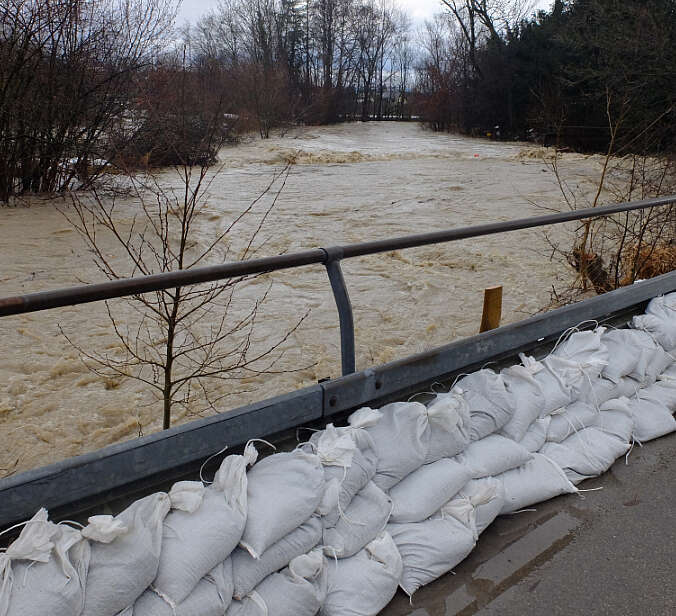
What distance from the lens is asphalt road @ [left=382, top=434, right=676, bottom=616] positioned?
205 cm

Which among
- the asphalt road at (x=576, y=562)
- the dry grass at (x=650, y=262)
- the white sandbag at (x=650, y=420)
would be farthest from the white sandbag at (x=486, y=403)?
the dry grass at (x=650, y=262)

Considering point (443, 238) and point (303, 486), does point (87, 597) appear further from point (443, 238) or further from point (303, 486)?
point (443, 238)

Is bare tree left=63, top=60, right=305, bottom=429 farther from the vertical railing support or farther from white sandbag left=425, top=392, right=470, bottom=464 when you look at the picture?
white sandbag left=425, top=392, right=470, bottom=464

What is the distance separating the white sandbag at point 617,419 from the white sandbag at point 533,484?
0.43 meters

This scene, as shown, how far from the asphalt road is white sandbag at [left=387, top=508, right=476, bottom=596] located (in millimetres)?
44

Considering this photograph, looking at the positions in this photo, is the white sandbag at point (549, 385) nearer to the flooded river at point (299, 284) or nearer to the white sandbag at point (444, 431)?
the white sandbag at point (444, 431)

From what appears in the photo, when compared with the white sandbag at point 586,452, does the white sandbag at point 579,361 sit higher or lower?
higher

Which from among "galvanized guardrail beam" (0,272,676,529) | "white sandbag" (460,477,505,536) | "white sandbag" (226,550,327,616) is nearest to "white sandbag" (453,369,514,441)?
"galvanized guardrail beam" (0,272,676,529)

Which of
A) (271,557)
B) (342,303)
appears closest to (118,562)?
(271,557)

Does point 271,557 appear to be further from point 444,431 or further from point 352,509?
point 444,431

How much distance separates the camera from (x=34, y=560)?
1.59 m

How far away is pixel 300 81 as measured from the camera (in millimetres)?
49688

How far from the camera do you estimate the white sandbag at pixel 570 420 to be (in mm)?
2850

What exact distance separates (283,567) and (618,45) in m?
20.1
